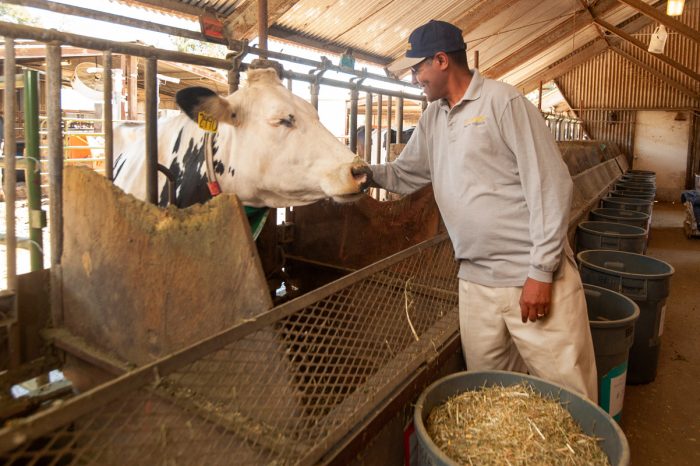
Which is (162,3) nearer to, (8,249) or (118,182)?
(118,182)

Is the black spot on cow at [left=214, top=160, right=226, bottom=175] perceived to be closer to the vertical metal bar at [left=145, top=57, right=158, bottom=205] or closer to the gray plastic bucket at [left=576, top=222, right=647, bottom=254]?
the vertical metal bar at [left=145, top=57, right=158, bottom=205]

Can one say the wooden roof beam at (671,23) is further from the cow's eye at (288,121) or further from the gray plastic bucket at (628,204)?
the cow's eye at (288,121)

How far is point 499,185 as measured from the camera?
1.98 meters

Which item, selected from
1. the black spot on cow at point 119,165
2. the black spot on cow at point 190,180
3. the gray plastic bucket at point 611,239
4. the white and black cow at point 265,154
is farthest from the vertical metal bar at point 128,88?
the gray plastic bucket at point 611,239

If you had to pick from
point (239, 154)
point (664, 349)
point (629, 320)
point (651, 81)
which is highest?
point (651, 81)

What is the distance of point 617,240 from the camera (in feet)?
14.3

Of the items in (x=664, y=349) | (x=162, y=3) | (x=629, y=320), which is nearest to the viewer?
(x=629, y=320)

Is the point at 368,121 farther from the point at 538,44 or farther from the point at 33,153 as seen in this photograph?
the point at 538,44

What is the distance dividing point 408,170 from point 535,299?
34.6 inches

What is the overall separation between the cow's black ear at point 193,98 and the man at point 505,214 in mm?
898

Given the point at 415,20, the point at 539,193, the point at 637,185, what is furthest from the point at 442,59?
the point at 637,185

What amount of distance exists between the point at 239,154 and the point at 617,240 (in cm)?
337

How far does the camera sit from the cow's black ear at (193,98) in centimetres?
225

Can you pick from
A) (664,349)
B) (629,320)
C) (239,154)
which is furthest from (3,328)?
(664,349)
